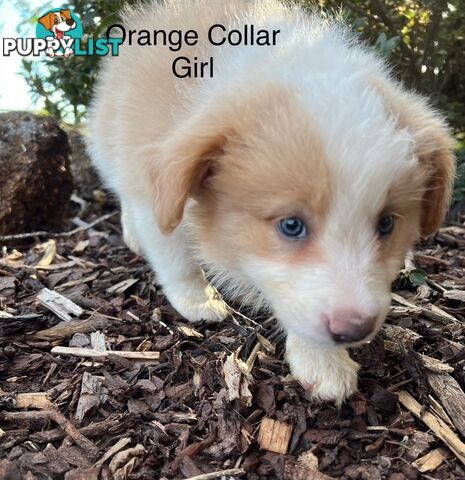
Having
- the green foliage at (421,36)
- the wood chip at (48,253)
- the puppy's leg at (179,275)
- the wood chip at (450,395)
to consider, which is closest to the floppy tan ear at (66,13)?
the wood chip at (48,253)

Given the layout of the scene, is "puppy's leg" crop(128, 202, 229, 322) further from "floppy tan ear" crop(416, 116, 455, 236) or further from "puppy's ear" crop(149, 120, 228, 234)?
"floppy tan ear" crop(416, 116, 455, 236)

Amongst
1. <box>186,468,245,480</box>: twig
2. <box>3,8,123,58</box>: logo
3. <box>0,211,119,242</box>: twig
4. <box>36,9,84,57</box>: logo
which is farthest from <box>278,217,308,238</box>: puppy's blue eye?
<box>36,9,84,57</box>: logo

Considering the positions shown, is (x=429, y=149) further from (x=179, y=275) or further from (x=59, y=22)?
(x=59, y=22)

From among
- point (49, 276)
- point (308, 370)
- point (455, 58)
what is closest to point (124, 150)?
point (49, 276)

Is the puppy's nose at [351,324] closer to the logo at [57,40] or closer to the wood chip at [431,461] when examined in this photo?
the wood chip at [431,461]

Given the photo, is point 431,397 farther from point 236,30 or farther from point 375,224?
point 236,30

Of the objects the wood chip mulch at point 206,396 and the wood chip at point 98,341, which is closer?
the wood chip mulch at point 206,396
